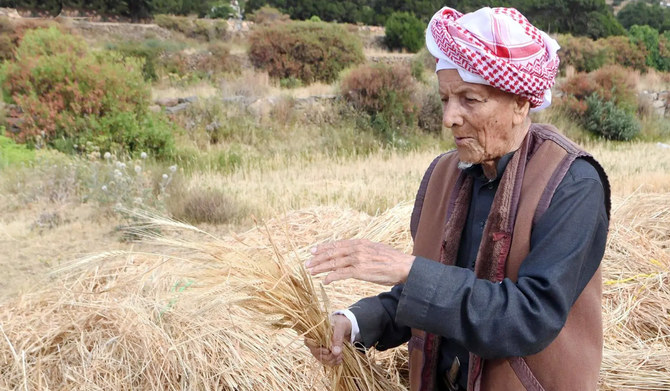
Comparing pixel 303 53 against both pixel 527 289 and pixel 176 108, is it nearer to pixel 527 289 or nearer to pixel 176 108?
pixel 176 108

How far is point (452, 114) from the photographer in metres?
1.66

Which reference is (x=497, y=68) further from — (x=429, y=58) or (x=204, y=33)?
(x=204, y=33)

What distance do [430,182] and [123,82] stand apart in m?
8.83

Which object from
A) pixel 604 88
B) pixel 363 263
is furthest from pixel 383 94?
pixel 363 263

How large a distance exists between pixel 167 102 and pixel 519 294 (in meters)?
11.1

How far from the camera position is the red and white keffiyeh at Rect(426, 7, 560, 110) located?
1.56 meters

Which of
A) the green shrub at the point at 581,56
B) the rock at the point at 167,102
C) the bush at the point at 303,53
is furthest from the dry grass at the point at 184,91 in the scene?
the green shrub at the point at 581,56

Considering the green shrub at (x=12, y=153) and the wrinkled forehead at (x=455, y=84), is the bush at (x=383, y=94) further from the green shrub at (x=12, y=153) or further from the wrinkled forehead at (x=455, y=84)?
the wrinkled forehead at (x=455, y=84)

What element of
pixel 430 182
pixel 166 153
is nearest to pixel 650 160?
pixel 166 153

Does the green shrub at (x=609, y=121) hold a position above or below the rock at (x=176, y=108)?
below

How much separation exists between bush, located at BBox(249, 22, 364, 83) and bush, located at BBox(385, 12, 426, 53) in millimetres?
6917

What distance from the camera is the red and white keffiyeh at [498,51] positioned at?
5.13 feet

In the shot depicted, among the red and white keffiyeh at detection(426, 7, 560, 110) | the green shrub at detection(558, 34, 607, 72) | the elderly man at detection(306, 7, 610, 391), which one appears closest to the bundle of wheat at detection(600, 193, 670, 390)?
the elderly man at detection(306, 7, 610, 391)

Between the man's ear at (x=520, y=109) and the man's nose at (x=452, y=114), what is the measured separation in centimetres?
14
